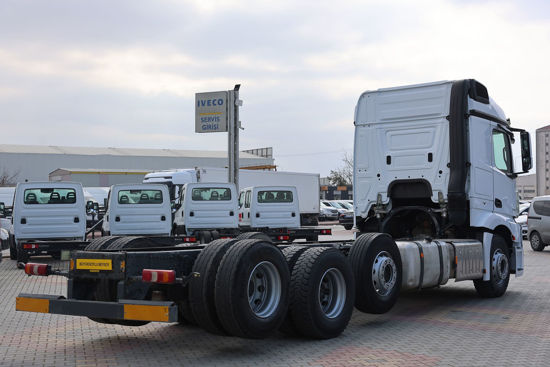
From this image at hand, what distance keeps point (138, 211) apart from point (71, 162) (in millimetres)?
64428

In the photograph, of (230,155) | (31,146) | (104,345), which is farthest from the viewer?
(31,146)

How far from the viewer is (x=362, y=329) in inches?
338

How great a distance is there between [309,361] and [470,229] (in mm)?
5253

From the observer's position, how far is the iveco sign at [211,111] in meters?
29.5

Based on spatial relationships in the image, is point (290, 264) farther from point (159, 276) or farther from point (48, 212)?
point (48, 212)

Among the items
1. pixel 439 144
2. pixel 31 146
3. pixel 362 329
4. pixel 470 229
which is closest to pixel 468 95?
pixel 439 144

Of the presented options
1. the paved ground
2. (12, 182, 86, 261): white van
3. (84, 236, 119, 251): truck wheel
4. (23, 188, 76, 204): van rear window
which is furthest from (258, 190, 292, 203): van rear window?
(84, 236, 119, 251): truck wheel

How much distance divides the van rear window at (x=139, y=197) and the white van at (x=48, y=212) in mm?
1105

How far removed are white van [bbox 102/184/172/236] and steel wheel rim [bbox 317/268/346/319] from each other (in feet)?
37.8

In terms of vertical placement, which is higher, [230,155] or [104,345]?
[230,155]

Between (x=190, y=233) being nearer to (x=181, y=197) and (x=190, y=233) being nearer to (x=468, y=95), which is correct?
(x=181, y=197)

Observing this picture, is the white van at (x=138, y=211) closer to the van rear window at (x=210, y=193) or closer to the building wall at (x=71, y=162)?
the van rear window at (x=210, y=193)

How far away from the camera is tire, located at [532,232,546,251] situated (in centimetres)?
2247

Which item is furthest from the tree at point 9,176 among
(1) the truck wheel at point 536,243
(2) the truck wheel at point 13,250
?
(1) the truck wheel at point 536,243
